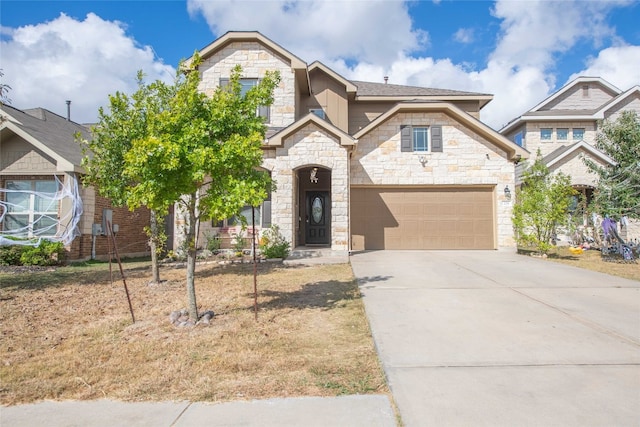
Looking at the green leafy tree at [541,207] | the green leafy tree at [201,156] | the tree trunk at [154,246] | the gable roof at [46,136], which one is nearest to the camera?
the green leafy tree at [201,156]

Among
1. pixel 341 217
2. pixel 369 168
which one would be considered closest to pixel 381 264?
pixel 341 217

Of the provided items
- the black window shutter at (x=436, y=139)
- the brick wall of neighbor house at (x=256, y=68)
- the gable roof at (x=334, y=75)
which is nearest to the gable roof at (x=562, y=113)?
the black window shutter at (x=436, y=139)

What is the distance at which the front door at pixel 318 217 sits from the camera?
16016mm

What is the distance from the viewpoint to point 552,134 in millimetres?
21750

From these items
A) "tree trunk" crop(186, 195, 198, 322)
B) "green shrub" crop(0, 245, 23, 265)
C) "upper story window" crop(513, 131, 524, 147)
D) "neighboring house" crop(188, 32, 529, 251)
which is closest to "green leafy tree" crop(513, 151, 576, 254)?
"neighboring house" crop(188, 32, 529, 251)

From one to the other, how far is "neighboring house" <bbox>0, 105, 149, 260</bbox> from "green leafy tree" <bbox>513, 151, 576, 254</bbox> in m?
12.9

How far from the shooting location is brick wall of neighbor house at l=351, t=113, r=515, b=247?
48.3 feet

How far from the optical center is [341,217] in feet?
41.1

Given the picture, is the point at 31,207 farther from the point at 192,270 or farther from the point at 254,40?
the point at 192,270

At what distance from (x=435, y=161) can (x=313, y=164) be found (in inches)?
203

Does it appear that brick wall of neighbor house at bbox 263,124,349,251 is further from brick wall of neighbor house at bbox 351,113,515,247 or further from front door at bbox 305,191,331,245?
front door at bbox 305,191,331,245

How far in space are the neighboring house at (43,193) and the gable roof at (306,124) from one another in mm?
5224

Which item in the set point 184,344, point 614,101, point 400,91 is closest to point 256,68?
point 400,91

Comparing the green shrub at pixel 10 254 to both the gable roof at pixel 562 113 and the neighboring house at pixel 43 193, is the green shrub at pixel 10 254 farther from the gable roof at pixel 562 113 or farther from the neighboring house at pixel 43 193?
the gable roof at pixel 562 113
